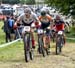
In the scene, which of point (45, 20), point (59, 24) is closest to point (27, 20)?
point (45, 20)

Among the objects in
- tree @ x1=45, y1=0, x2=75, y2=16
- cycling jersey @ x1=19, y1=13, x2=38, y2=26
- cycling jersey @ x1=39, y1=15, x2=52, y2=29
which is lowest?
tree @ x1=45, y1=0, x2=75, y2=16

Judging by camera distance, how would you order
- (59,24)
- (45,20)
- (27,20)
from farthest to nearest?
(59,24) → (45,20) → (27,20)

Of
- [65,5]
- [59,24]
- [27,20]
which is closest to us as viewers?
[27,20]

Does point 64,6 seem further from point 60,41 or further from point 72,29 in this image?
point 60,41

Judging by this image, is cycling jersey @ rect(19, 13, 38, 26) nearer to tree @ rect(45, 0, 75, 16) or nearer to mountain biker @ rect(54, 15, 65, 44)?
mountain biker @ rect(54, 15, 65, 44)

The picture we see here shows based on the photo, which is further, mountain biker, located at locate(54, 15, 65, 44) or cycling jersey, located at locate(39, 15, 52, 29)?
mountain biker, located at locate(54, 15, 65, 44)

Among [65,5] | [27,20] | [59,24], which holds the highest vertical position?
[27,20]

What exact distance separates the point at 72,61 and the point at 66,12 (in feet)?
51.0

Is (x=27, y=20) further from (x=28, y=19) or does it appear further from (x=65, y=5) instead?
(x=65, y=5)

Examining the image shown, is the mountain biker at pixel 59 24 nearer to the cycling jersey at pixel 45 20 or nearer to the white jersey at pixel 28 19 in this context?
the cycling jersey at pixel 45 20

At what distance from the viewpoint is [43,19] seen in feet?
51.2

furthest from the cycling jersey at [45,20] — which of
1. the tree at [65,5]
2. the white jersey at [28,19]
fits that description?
the tree at [65,5]

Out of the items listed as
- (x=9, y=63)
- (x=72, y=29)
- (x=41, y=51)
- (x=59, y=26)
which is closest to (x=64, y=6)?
(x=72, y=29)

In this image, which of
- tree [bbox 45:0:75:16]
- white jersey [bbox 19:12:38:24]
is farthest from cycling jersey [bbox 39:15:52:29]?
tree [bbox 45:0:75:16]
